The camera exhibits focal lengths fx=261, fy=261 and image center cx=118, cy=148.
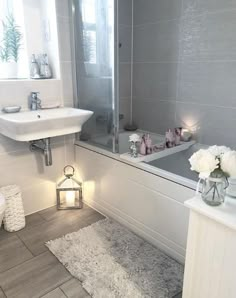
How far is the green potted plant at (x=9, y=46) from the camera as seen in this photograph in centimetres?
214

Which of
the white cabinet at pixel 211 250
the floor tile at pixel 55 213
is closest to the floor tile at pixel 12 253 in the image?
the floor tile at pixel 55 213

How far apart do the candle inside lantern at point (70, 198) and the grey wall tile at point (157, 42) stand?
4.93ft

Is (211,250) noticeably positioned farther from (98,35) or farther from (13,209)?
(98,35)

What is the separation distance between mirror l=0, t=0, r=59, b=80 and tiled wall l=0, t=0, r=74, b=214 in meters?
0.08

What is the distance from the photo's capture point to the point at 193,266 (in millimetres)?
1171

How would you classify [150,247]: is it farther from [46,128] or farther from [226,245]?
[46,128]

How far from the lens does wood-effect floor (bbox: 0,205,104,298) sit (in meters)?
1.51

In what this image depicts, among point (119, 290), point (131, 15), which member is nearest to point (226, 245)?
point (119, 290)

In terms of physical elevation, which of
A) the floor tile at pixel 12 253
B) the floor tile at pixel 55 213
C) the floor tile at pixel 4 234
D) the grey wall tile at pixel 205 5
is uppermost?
the grey wall tile at pixel 205 5

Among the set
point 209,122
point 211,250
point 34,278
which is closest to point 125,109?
point 209,122

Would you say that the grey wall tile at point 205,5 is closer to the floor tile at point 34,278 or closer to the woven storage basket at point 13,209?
the woven storage basket at point 13,209

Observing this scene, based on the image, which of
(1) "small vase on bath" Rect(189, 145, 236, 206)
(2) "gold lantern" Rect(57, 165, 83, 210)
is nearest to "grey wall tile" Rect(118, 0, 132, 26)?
(2) "gold lantern" Rect(57, 165, 83, 210)

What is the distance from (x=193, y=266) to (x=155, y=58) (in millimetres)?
1989

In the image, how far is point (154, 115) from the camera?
271 centimetres
